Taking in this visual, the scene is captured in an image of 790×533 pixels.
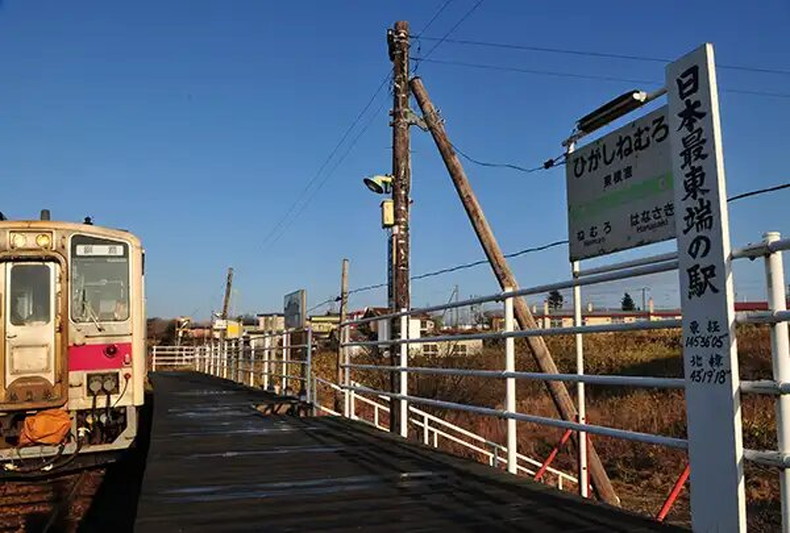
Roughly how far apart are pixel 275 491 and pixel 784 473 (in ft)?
10.1

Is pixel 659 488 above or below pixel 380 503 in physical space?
below

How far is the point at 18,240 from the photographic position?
8430mm

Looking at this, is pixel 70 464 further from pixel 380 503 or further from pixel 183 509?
pixel 380 503

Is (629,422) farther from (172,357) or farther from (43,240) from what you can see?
(172,357)

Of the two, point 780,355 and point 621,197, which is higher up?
point 621,197

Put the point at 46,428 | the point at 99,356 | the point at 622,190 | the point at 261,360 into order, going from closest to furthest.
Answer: the point at 622,190
the point at 46,428
the point at 99,356
the point at 261,360

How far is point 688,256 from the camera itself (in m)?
3.41

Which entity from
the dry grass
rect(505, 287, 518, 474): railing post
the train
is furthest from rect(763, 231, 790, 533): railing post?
the dry grass

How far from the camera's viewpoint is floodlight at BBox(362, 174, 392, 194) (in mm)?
12969

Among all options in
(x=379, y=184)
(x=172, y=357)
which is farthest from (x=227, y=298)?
(x=379, y=184)

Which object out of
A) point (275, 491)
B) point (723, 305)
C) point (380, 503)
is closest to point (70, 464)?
point (275, 491)

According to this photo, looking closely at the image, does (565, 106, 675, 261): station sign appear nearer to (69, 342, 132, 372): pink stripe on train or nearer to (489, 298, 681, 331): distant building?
(489, 298, 681, 331): distant building

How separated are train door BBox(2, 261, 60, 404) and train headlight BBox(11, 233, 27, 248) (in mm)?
202

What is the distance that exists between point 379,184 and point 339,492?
8.86 meters
